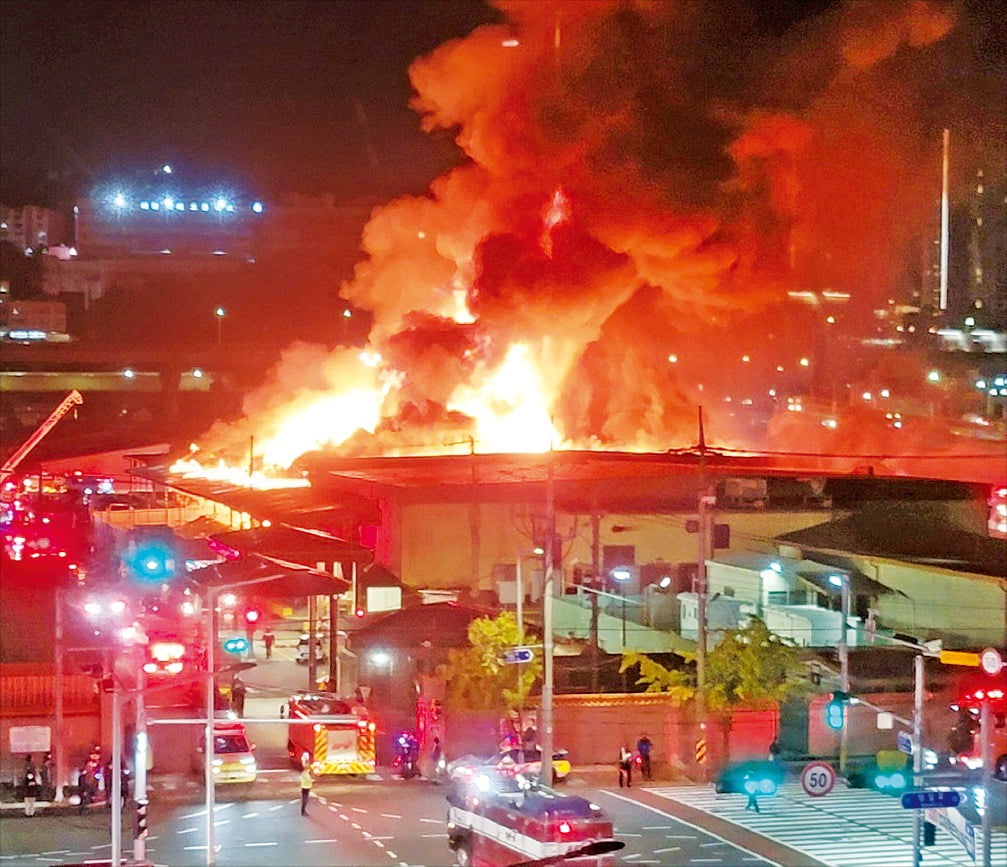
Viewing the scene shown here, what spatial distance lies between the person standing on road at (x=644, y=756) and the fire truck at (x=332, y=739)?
397 centimetres

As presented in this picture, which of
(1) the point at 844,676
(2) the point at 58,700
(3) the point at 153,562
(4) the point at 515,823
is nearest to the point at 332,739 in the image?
(2) the point at 58,700

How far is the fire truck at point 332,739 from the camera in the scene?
63.6 feet

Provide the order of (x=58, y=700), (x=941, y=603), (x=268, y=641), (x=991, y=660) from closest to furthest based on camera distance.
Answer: (x=991, y=660), (x=58, y=700), (x=941, y=603), (x=268, y=641)

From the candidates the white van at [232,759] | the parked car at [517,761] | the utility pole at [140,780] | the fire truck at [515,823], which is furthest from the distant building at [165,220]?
the fire truck at [515,823]

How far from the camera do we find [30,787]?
58.6ft

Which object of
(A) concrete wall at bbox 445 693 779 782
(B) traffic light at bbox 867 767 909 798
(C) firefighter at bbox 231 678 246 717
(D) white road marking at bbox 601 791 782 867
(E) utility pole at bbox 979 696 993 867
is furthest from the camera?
(C) firefighter at bbox 231 678 246 717

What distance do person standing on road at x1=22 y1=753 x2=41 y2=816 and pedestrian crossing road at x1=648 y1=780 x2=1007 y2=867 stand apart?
851cm

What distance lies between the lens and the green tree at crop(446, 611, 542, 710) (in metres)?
20.1

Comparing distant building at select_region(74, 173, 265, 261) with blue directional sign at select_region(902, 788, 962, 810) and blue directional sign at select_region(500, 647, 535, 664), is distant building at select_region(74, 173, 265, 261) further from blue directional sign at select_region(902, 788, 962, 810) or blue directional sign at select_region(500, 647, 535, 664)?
blue directional sign at select_region(902, 788, 962, 810)

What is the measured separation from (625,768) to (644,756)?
60 cm

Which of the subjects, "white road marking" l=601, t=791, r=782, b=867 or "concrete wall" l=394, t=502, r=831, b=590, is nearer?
"white road marking" l=601, t=791, r=782, b=867

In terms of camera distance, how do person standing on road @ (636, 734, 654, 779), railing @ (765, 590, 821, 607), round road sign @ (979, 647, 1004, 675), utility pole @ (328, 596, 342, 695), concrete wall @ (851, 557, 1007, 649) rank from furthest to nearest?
railing @ (765, 590, 821, 607)
utility pole @ (328, 596, 342, 695)
concrete wall @ (851, 557, 1007, 649)
person standing on road @ (636, 734, 654, 779)
round road sign @ (979, 647, 1004, 675)

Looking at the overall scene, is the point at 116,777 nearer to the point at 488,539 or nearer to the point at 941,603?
the point at 488,539

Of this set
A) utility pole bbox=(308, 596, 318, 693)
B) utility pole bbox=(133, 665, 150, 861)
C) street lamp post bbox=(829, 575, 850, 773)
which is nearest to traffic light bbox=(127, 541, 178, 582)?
utility pole bbox=(133, 665, 150, 861)
